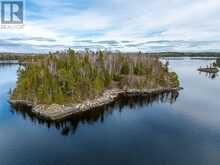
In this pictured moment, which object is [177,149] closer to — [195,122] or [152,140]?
[152,140]

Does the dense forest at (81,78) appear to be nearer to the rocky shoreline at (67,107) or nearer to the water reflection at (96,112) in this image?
the rocky shoreline at (67,107)

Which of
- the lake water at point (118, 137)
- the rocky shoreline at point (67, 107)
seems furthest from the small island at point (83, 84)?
the lake water at point (118, 137)

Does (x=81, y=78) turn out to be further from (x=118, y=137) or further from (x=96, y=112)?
(x=118, y=137)

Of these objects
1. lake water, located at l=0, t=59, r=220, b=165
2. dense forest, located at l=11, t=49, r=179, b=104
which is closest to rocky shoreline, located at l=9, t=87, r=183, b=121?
dense forest, located at l=11, t=49, r=179, b=104

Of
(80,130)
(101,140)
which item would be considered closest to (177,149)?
(101,140)

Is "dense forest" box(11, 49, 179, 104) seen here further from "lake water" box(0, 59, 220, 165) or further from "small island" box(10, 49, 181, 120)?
"lake water" box(0, 59, 220, 165)

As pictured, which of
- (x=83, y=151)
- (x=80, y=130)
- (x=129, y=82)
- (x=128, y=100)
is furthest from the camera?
(x=129, y=82)
